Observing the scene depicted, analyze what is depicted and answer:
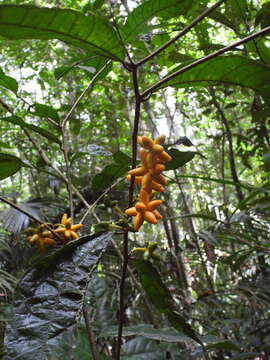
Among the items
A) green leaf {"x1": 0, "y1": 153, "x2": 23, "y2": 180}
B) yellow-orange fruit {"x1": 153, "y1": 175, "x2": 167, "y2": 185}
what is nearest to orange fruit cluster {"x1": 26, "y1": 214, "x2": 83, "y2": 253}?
green leaf {"x1": 0, "y1": 153, "x2": 23, "y2": 180}

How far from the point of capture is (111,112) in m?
2.95

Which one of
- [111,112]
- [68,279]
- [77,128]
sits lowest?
[68,279]

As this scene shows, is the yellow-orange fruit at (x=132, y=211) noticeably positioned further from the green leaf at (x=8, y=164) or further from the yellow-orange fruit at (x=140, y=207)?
the green leaf at (x=8, y=164)

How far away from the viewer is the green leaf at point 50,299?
415mm

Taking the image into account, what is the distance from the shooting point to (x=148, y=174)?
54 centimetres

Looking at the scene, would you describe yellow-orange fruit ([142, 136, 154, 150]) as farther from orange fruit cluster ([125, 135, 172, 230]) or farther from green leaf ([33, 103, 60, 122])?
green leaf ([33, 103, 60, 122])

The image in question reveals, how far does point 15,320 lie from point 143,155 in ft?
1.04

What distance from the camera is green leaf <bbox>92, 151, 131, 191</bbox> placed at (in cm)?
78

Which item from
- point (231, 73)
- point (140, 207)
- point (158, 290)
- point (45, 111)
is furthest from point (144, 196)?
point (45, 111)

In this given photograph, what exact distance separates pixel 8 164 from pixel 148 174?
29cm

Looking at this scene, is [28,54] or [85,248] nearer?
[85,248]

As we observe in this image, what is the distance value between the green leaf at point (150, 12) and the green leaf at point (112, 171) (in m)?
0.28

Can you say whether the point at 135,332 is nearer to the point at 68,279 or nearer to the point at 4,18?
the point at 68,279

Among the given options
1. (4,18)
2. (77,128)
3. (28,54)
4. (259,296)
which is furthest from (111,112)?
(4,18)
